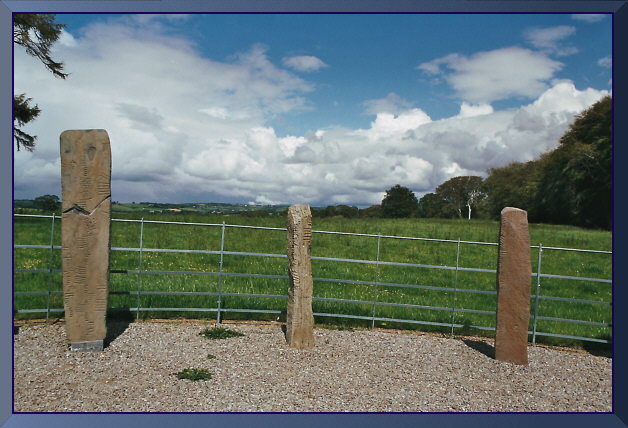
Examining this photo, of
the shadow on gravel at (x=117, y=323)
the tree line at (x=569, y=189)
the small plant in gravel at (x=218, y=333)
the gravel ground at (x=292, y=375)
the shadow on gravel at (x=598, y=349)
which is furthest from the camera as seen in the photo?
the tree line at (x=569, y=189)

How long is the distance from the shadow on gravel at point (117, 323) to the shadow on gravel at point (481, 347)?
202 inches

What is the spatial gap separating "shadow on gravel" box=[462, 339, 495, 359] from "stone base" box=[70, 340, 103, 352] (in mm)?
5162

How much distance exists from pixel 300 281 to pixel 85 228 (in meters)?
2.78

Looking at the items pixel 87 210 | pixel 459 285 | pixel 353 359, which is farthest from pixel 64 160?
pixel 459 285

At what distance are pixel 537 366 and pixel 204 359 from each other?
4421mm

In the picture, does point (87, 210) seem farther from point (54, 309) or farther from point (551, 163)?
point (551, 163)

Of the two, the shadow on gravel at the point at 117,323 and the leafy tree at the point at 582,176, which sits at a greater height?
the leafy tree at the point at 582,176

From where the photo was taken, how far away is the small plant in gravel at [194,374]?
17.9 ft

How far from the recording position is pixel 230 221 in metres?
11.5

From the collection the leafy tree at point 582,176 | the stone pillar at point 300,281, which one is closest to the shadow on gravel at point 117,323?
the stone pillar at point 300,281

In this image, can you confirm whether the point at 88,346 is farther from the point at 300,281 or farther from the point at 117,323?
the point at 300,281

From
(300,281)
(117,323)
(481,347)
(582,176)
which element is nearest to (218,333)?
(300,281)

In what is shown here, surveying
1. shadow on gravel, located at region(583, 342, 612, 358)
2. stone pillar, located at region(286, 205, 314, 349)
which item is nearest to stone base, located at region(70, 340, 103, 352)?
stone pillar, located at region(286, 205, 314, 349)

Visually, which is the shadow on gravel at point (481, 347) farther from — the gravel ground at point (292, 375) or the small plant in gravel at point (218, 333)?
the small plant in gravel at point (218, 333)
